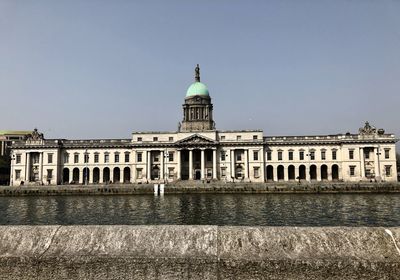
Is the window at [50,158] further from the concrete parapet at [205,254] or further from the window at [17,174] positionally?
the concrete parapet at [205,254]

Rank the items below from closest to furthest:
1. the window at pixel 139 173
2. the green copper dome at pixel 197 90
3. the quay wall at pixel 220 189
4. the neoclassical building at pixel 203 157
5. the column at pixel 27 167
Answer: the quay wall at pixel 220 189
the neoclassical building at pixel 203 157
the column at pixel 27 167
the window at pixel 139 173
the green copper dome at pixel 197 90

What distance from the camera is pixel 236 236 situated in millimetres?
4949

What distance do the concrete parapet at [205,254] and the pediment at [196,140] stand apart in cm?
8123

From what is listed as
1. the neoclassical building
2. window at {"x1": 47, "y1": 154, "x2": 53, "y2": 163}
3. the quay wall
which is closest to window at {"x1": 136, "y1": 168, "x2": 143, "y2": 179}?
the neoclassical building

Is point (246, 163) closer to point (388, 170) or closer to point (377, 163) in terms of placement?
point (377, 163)

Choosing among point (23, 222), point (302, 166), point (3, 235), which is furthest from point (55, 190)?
point (3, 235)

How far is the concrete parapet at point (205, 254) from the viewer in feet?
14.7

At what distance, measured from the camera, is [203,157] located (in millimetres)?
86562

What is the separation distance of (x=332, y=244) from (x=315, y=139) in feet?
289

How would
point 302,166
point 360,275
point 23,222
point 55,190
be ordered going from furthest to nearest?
point 302,166 < point 55,190 < point 23,222 < point 360,275

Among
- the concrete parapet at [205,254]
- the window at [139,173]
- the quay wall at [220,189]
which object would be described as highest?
the window at [139,173]

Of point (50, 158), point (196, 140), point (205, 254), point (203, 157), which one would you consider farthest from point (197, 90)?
point (205, 254)

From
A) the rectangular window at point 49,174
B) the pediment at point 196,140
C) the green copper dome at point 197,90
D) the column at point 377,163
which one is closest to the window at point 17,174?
the rectangular window at point 49,174

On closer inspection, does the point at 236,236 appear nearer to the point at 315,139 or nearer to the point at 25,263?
the point at 25,263
